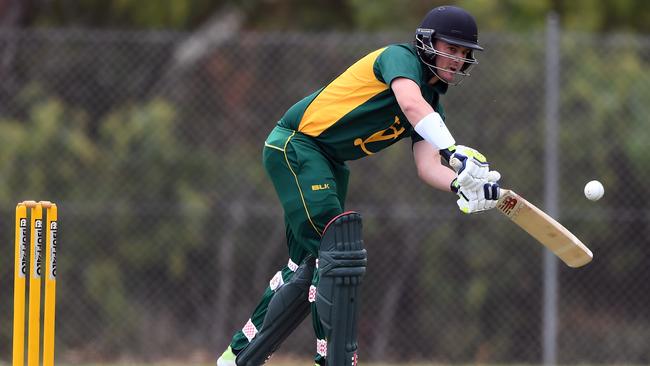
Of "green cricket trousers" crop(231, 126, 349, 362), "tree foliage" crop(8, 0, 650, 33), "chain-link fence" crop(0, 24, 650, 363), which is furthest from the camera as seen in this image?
"tree foliage" crop(8, 0, 650, 33)

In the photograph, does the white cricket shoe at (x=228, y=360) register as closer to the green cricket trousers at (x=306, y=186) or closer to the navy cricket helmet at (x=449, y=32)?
the green cricket trousers at (x=306, y=186)

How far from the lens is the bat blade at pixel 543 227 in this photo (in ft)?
14.5

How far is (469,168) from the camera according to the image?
163 inches

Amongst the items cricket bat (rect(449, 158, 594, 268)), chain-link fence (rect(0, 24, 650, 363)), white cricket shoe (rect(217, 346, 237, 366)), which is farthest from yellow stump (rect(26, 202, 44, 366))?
chain-link fence (rect(0, 24, 650, 363))

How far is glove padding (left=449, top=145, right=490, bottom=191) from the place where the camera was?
4133mm

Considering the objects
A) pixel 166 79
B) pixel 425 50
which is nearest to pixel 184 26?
pixel 166 79

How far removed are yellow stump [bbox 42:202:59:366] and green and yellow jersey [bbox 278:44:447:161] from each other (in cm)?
111

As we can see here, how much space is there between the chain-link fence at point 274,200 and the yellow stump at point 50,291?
297 cm

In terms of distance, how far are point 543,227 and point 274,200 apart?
3009mm

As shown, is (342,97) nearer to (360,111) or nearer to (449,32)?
(360,111)

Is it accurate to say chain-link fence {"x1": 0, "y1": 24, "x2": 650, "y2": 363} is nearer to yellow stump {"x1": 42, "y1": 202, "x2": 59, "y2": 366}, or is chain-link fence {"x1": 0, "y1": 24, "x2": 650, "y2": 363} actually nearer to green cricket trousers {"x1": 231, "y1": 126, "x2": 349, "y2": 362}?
green cricket trousers {"x1": 231, "y1": 126, "x2": 349, "y2": 362}

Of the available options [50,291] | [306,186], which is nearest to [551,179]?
[306,186]

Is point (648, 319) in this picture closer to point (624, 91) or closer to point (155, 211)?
point (624, 91)

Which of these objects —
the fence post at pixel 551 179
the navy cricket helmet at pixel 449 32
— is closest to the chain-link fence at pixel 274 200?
the fence post at pixel 551 179
